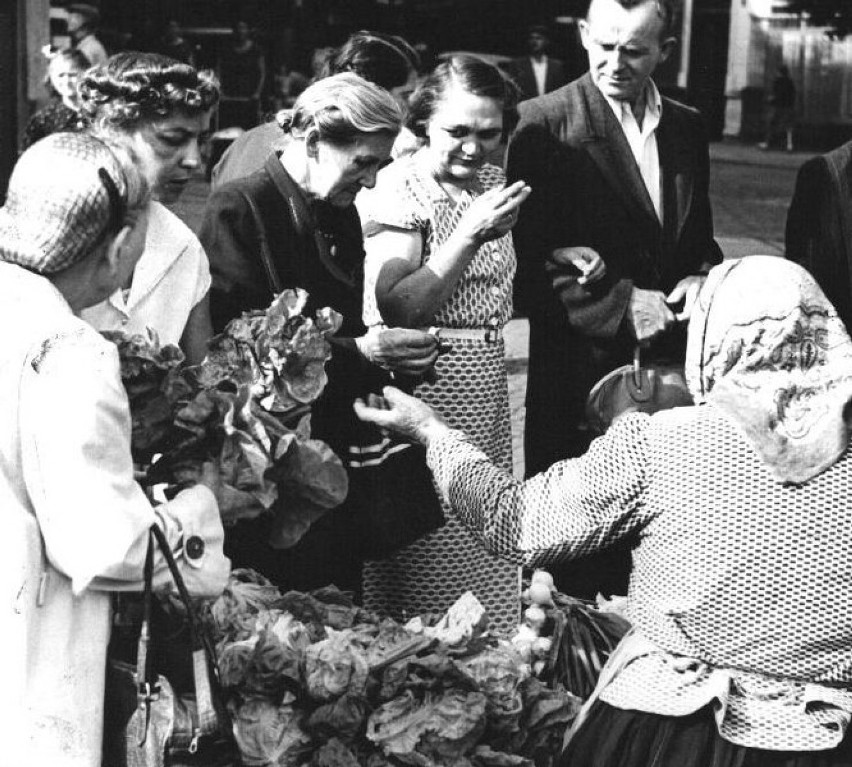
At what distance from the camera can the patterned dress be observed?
432 cm

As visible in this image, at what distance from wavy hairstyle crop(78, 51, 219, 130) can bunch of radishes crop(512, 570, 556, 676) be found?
Answer: 5.23 ft

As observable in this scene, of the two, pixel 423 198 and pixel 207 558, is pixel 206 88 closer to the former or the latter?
pixel 423 198

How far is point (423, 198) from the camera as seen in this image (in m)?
4.33

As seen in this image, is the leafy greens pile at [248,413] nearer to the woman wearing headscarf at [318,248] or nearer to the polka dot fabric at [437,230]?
the woman wearing headscarf at [318,248]

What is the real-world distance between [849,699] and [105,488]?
144cm

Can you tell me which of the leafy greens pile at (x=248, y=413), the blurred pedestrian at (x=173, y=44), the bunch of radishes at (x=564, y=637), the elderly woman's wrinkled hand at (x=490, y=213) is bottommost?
the bunch of radishes at (x=564, y=637)

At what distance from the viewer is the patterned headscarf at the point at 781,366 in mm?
2809

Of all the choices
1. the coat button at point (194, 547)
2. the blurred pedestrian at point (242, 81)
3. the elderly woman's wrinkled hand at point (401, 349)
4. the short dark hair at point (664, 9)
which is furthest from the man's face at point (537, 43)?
the coat button at point (194, 547)

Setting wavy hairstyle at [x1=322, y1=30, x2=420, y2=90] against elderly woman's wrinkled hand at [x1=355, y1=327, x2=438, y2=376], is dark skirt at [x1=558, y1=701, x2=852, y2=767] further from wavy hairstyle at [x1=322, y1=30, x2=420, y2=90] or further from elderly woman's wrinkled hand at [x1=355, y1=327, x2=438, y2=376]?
wavy hairstyle at [x1=322, y1=30, x2=420, y2=90]

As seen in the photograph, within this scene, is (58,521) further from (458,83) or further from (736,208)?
(736,208)

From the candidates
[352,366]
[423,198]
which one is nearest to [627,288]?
[423,198]

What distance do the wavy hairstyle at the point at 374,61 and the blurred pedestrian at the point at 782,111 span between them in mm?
25435

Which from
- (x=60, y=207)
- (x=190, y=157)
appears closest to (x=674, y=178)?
(x=190, y=157)

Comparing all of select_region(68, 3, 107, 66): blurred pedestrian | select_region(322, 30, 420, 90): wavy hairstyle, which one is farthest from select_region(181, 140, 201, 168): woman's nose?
select_region(68, 3, 107, 66): blurred pedestrian
